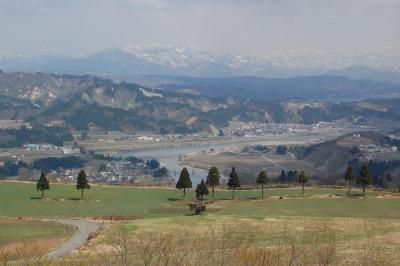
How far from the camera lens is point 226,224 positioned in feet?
119

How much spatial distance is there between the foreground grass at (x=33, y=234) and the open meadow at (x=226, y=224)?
3.77ft

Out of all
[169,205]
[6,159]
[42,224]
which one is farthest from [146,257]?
[6,159]

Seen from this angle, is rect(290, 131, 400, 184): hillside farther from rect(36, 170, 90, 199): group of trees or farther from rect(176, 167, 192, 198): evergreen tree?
rect(36, 170, 90, 199): group of trees

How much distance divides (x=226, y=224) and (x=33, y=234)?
12.5 meters

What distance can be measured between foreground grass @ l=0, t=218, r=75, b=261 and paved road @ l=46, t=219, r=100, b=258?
0.48 m

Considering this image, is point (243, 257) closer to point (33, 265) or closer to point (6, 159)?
point (33, 265)

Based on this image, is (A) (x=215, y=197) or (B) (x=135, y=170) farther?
(B) (x=135, y=170)

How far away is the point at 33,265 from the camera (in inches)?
525

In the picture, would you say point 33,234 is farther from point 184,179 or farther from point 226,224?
point 184,179

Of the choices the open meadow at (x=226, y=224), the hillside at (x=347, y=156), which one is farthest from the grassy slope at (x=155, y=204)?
the hillside at (x=347, y=156)

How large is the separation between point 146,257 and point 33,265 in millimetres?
2779

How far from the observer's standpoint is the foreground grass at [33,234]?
3122cm

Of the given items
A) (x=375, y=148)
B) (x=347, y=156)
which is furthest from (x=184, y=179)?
(x=375, y=148)

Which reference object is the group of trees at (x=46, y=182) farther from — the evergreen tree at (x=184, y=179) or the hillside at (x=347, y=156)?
the hillside at (x=347, y=156)
